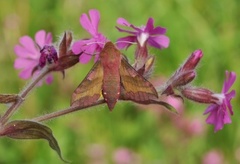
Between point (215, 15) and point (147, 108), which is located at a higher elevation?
point (215, 15)

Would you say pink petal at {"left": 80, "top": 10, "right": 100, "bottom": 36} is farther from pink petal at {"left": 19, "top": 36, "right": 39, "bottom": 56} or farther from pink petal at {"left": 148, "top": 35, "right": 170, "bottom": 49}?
pink petal at {"left": 19, "top": 36, "right": 39, "bottom": 56}

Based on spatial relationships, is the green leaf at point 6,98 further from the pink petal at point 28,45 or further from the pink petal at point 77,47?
the pink petal at point 28,45

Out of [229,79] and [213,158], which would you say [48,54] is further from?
[213,158]

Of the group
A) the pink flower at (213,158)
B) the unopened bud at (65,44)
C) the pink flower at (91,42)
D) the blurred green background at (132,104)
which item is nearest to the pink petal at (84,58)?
the pink flower at (91,42)

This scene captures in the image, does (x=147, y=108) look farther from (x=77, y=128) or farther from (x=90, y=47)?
(x=90, y=47)

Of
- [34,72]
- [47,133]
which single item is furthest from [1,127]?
[34,72]

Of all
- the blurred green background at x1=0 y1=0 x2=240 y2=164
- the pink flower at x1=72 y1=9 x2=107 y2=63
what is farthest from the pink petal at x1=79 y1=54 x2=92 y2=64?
the blurred green background at x1=0 y1=0 x2=240 y2=164

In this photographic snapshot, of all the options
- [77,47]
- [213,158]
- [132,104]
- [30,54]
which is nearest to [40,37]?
[30,54]
